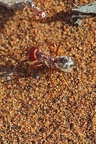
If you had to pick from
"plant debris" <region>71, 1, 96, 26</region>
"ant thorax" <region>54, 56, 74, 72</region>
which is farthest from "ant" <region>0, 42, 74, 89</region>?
"plant debris" <region>71, 1, 96, 26</region>

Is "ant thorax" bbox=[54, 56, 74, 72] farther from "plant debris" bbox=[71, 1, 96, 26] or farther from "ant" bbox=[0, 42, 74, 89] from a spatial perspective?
"plant debris" bbox=[71, 1, 96, 26]

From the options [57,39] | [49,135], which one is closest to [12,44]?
[57,39]

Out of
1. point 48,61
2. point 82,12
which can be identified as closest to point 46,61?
point 48,61

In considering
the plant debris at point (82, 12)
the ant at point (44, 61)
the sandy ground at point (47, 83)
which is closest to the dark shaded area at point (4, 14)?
the sandy ground at point (47, 83)

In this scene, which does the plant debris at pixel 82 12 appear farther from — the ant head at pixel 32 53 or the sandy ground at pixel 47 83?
the ant head at pixel 32 53

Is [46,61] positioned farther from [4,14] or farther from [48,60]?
[4,14]

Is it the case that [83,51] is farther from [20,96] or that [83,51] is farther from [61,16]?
[20,96]
